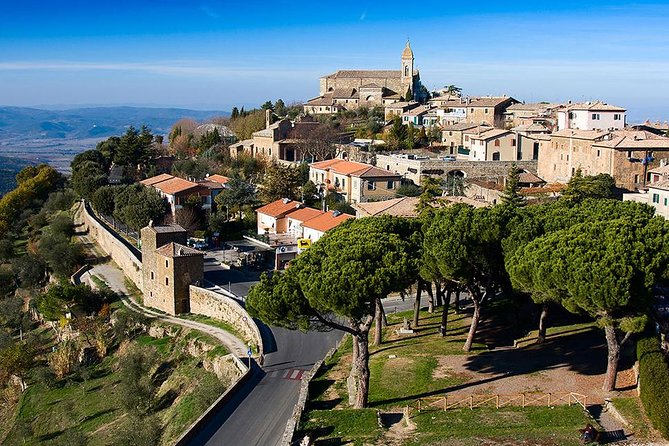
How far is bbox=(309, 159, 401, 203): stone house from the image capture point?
51.2m

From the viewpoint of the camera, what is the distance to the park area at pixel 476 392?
17875 mm

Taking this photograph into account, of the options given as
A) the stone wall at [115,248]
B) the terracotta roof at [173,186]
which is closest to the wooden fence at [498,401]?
the stone wall at [115,248]

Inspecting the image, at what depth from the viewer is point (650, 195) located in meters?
37.3

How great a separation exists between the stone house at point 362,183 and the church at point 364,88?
4006 centimetres

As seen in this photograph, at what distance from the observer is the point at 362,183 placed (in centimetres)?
5116

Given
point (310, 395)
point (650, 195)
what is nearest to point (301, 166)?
point (650, 195)

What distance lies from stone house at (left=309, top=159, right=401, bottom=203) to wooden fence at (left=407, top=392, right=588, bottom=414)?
31.6 metres

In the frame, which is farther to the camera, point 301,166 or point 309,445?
point 301,166

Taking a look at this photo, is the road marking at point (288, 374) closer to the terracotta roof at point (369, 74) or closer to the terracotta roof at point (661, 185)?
the terracotta roof at point (661, 185)

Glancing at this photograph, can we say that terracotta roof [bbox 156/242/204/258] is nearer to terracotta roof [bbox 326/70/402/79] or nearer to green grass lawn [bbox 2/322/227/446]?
green grass lawn [bbox 2/322/227/446]

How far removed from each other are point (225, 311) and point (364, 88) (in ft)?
219

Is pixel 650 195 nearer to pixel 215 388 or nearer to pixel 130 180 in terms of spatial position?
pixel 215 388

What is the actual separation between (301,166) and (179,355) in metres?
30.0

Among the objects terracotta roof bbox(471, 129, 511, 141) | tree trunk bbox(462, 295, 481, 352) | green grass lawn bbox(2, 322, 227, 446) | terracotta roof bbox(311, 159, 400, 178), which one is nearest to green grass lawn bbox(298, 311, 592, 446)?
tree trunk bbox(462, 295, 481, 352)
